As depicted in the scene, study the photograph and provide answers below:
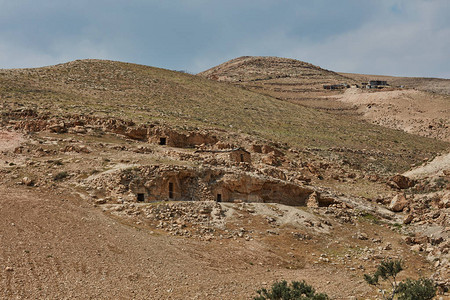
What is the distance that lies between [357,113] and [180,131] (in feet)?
153

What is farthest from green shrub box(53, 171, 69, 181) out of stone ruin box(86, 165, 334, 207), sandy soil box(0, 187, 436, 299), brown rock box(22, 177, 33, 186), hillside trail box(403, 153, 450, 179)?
hillside trail box(403, 153, 450, 179)

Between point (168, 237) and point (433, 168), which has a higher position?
point (433, 168)

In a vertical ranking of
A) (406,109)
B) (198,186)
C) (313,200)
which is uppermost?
(406,109)

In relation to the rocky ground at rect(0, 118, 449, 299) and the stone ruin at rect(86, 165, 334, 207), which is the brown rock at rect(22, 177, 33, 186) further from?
the stone ruin at rect(86, 165, 334, 207)

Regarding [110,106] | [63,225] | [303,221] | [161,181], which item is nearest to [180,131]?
[110,106]

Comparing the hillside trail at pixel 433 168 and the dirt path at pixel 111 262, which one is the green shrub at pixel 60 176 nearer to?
the dirt path at pixel 111 262

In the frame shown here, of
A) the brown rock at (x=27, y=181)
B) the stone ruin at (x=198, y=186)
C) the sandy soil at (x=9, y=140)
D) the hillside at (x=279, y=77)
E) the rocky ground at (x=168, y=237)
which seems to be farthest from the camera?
the hillside at (x=279, y=77)

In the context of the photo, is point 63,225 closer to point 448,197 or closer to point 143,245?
point 143,245

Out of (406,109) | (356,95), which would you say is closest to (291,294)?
(406,109)

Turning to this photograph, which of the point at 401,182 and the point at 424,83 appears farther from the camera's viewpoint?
the point at 424,83

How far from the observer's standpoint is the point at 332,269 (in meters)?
13.9

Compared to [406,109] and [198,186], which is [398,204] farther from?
[406,109]

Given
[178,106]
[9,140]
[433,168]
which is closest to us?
[9,140]

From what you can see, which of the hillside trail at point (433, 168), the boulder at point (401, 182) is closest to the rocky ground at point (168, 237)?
the boulder at point (401, 182)
